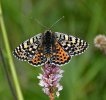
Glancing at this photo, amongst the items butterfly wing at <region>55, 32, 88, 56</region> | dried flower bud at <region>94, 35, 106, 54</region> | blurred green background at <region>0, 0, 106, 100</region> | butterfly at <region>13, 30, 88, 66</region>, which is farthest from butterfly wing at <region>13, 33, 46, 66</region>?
blurred green background at <region>0, 0, 106, 100</region>

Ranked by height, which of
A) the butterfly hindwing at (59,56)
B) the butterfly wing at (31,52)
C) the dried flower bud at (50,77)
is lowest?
the dried flower bud at (50,77)

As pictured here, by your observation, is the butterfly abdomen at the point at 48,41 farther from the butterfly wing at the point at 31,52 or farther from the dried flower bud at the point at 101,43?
the dried flower bud at the point at 101,43

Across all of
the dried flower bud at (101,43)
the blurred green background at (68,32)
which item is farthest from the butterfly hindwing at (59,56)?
the blurred green background at (68,32)

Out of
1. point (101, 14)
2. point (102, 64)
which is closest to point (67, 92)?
point (102, 64)

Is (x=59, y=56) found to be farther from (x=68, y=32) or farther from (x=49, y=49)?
(x=68, y=32)

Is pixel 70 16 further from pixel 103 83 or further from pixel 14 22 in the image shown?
pixel 103 83

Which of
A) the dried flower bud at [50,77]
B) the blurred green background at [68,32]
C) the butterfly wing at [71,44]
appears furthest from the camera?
the blurred green background at [68,32]

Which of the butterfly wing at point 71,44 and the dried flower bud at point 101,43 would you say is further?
the dried flower bud at point 101,43

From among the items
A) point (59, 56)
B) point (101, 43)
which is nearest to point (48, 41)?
point (59, 56)

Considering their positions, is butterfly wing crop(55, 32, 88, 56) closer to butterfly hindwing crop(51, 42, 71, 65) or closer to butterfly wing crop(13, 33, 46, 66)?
butterfly hindwing crop(51, 42, 71, 65)
